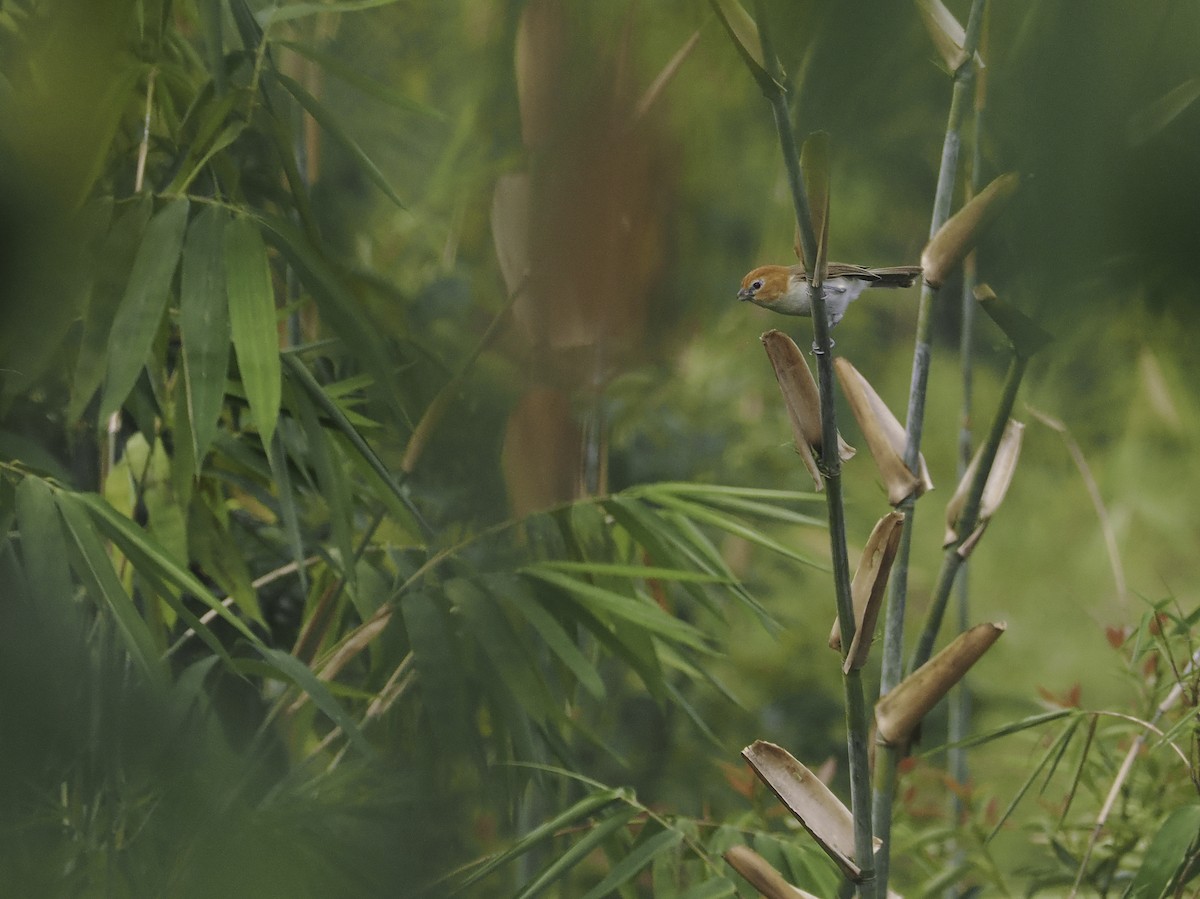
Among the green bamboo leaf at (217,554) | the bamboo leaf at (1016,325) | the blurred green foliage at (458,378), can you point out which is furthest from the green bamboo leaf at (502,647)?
the bamboo leaf at (1016,325)

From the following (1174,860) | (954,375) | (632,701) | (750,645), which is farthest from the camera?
(954,375)

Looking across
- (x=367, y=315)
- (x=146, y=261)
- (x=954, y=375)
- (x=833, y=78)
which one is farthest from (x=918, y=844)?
(x=954, y=375)

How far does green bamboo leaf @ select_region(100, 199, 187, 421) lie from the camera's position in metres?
0.62

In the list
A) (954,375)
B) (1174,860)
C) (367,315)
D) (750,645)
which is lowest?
(750,645)

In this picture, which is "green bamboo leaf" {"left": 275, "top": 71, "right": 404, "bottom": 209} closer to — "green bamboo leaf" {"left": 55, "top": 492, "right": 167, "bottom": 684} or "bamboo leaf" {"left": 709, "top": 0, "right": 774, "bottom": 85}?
"green bamboo leaf" {"left": 55, "top": 492, "right": 167, "bottom": 684}

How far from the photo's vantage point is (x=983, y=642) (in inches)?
15.9

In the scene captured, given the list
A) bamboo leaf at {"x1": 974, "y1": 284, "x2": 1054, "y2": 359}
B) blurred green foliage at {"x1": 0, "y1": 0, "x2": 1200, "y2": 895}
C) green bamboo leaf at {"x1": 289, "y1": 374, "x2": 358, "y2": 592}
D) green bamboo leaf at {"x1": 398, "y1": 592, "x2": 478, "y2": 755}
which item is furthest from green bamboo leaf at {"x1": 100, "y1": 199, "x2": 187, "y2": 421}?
bamboo leaf at {"x1": 974, "y1": 284, "x2": 1054, "y2": 359}

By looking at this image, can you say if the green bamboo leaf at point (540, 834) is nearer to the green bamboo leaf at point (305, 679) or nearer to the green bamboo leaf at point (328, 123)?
the green bamboo leaf at point (305, 679)

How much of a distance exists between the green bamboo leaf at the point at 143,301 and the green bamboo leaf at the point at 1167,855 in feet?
1.70

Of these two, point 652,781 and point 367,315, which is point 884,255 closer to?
point 652,781

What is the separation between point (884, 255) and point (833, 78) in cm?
173

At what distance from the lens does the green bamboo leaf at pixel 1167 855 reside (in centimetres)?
53

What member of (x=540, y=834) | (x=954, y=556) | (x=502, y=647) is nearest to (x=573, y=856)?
(x=540, y=834)

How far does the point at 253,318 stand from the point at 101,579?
17cm
